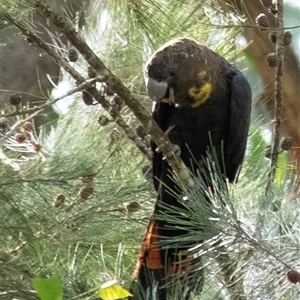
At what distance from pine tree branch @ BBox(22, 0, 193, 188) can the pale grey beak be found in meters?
0.17

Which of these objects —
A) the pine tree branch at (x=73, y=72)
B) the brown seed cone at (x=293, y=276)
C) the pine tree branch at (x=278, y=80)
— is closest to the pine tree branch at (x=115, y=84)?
the pine tree branch at (x=73, y=72)

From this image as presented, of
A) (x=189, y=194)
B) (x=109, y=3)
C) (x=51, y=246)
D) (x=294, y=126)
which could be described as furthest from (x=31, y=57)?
(x=189, y=194)

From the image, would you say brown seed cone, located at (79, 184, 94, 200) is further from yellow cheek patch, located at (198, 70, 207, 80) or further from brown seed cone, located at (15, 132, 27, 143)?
yellow cheek patch, located at (198, 70, 207, 80)

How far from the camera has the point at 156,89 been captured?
121 cm

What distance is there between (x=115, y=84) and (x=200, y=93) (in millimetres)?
393

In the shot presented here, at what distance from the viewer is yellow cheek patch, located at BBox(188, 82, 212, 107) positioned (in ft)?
4.34

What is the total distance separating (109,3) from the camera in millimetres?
1298

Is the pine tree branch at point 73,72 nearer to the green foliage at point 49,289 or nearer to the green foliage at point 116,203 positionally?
A: the green foliage at point 116,203

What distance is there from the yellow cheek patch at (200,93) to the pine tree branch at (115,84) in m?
0.28

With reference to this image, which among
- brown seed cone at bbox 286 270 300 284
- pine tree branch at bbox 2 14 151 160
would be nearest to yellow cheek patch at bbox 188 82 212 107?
pine tree branch at bbox 2 14 151 160

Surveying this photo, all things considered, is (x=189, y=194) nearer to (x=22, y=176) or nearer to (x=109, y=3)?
(x=22, y=176)

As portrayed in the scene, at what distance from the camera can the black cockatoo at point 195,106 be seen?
1.23m

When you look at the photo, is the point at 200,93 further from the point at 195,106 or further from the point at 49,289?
the point at 49,289

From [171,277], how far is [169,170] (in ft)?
0.73
